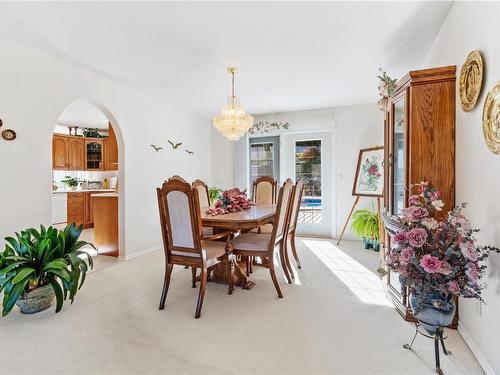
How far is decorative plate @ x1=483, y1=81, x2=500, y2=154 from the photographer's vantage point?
1481mm

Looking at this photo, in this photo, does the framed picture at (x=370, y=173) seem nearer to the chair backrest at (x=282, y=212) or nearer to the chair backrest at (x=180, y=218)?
the chair backrest at (x=282, y=212)

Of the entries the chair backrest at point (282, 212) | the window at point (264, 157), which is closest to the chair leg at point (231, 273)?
the chair backrest at point (282, 212)

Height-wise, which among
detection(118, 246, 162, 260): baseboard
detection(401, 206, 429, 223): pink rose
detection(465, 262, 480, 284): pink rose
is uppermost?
detection(401, 206, 429, 223): pink rose

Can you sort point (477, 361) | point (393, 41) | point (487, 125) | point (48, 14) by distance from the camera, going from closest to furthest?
1. point (487, 125)
2. point (477, 361)
3. point (48, 14)
4. point (393, 41)

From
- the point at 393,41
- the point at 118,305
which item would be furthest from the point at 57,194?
the point at 393,41

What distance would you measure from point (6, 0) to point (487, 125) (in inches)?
134

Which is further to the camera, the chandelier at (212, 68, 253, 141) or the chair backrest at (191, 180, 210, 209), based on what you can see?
the chair backrest at (191, 180, 210, 209)

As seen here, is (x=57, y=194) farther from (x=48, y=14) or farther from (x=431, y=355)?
(x=431, y=355)

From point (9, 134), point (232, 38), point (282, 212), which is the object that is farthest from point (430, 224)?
point (9, 134)

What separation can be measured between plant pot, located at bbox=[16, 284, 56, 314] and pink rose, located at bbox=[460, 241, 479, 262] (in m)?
3.11

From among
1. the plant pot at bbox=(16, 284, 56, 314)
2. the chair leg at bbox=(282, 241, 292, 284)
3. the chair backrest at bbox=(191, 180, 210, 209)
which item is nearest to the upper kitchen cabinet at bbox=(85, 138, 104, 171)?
the chair backrest at bbox=(191, 180, 210, 209)

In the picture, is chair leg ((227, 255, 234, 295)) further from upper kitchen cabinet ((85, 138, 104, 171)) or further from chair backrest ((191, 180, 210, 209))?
upper kitchen cabinet ((85, 138, 104, 171))

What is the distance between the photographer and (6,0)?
2.08m

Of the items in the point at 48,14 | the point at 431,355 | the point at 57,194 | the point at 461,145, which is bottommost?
the point at 431,355
